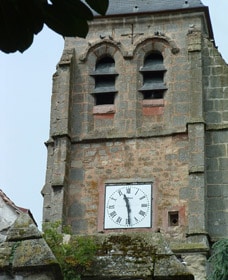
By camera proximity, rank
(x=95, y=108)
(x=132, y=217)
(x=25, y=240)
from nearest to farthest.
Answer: (x=25, y=240) < (x=132, y=217) < (x=95, y=108)

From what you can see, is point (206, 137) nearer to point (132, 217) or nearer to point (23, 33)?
point (132, 217)

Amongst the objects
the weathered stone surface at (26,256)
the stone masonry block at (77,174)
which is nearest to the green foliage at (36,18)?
the weathered stone surface at (26,256)

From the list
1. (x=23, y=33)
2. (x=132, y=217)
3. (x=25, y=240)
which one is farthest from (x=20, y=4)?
(x=132, y=217)

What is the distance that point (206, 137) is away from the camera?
25.7m

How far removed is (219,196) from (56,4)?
22.4m

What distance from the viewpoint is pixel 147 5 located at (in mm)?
27500

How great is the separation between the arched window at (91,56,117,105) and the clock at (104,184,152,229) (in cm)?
264

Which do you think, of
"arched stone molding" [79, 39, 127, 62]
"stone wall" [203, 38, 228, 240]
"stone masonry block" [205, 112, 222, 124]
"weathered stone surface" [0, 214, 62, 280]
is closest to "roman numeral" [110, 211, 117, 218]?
"stone wall" [203, 38, 228, 240]

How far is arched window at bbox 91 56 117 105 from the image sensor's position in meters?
26.4

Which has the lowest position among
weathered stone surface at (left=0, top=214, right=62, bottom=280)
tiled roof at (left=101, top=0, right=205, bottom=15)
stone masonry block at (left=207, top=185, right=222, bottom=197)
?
weathered stone surface at (left=0, top=214, right=62, bottom=280)

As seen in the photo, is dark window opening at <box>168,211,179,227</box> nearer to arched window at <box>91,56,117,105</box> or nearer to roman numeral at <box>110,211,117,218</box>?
roman numeral at <box>110,211,117,218</box>

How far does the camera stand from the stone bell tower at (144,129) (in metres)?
24.6

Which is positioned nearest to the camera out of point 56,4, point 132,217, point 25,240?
point 56,4

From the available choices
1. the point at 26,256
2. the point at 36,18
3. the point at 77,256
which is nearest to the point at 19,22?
the point at 36,18
